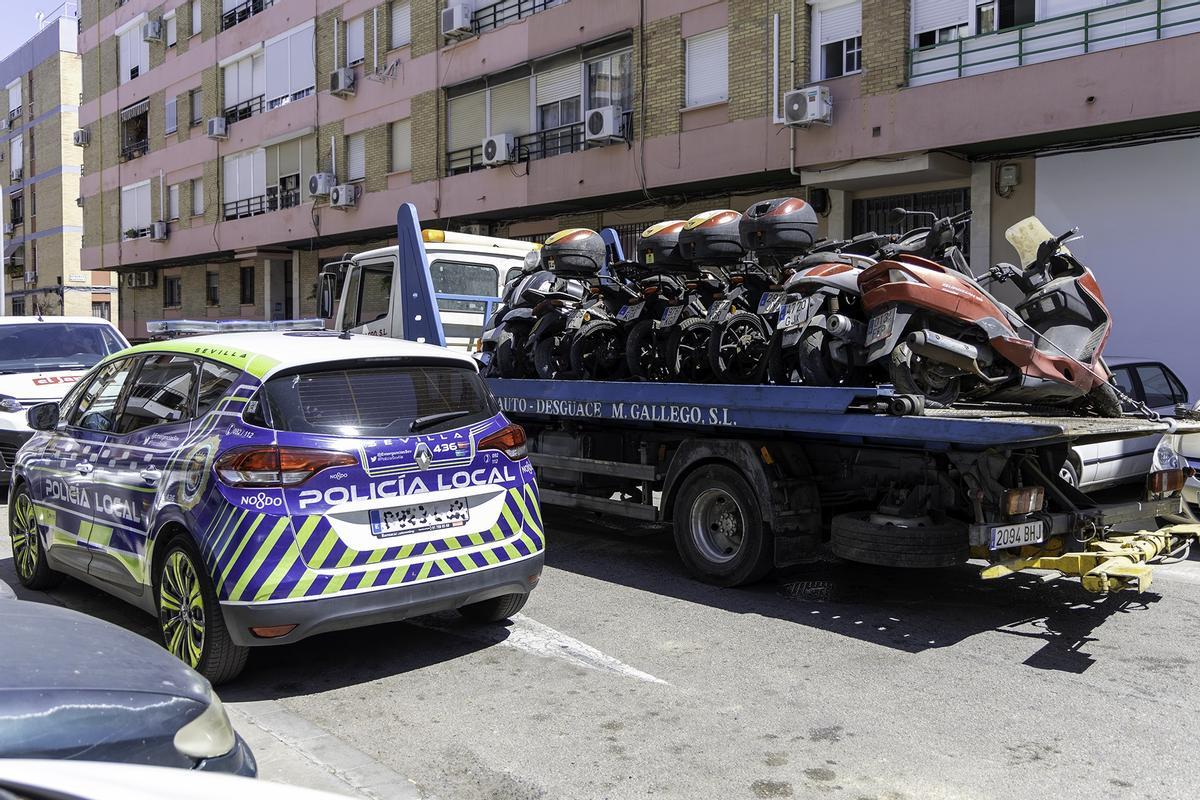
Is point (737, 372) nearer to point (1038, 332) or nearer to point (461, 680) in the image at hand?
point (1038, 332)

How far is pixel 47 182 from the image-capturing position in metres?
46.7

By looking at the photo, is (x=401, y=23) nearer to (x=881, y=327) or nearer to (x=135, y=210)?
(x=135, y=210)

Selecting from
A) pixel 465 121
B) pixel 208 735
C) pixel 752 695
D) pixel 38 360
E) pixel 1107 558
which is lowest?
pixel 752 695

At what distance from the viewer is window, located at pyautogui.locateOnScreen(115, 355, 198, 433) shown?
5.45 meters

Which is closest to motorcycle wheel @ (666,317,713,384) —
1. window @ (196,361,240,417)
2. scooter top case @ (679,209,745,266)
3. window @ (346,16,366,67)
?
scooter top case @ (679,209,745,266)

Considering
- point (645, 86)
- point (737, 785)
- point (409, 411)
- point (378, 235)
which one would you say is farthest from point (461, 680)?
point (378, 235)

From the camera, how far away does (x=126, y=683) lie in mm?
2740

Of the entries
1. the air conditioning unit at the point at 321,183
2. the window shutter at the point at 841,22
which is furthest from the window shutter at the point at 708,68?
the air conditioning unit at the point at 321,183

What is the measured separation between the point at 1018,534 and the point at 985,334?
134 cm

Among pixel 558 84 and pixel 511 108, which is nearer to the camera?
pixel 558 84

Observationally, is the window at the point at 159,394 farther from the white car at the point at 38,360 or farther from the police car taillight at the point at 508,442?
the white car at the point at 38,360

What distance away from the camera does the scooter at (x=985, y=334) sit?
635 centimetres

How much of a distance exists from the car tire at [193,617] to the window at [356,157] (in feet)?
72.4

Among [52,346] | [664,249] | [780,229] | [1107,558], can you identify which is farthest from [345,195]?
[1107,558]
